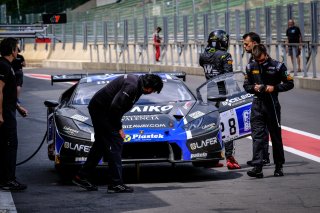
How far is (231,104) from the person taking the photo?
1347cm

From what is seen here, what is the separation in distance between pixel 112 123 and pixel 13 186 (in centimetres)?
134

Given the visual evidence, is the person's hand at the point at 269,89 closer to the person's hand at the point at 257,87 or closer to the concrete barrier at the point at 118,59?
the person's hand at the point at 257,87

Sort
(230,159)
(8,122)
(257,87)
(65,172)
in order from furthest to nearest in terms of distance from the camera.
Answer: (230,159) < (65,172) < (257,87) < (8,122)

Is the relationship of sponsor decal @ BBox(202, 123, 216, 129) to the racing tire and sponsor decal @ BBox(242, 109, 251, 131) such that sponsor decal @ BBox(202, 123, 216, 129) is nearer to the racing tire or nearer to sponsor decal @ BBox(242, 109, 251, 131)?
sponsor decal @ BBox(242, 109, 251, 131)

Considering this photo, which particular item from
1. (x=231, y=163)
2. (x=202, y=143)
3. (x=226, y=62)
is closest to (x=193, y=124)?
(x=202, y=143)

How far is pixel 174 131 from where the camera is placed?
12180 mm

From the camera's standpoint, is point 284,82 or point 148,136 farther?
point 284,82

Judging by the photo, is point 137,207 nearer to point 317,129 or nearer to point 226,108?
point 226,108

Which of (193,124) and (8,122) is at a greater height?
(8,122)

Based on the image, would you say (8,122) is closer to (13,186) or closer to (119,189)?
(13,186)

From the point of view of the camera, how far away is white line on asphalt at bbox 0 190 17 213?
10125 mm

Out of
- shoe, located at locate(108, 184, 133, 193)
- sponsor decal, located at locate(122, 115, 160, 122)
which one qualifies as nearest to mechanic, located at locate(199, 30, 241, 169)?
sponsor decal, located at locate(122, 115, 160, 122)

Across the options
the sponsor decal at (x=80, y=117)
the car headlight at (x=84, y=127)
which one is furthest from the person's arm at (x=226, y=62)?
the car headlight at (x=84, y=127)

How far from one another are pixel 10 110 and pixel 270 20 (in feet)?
72.0
